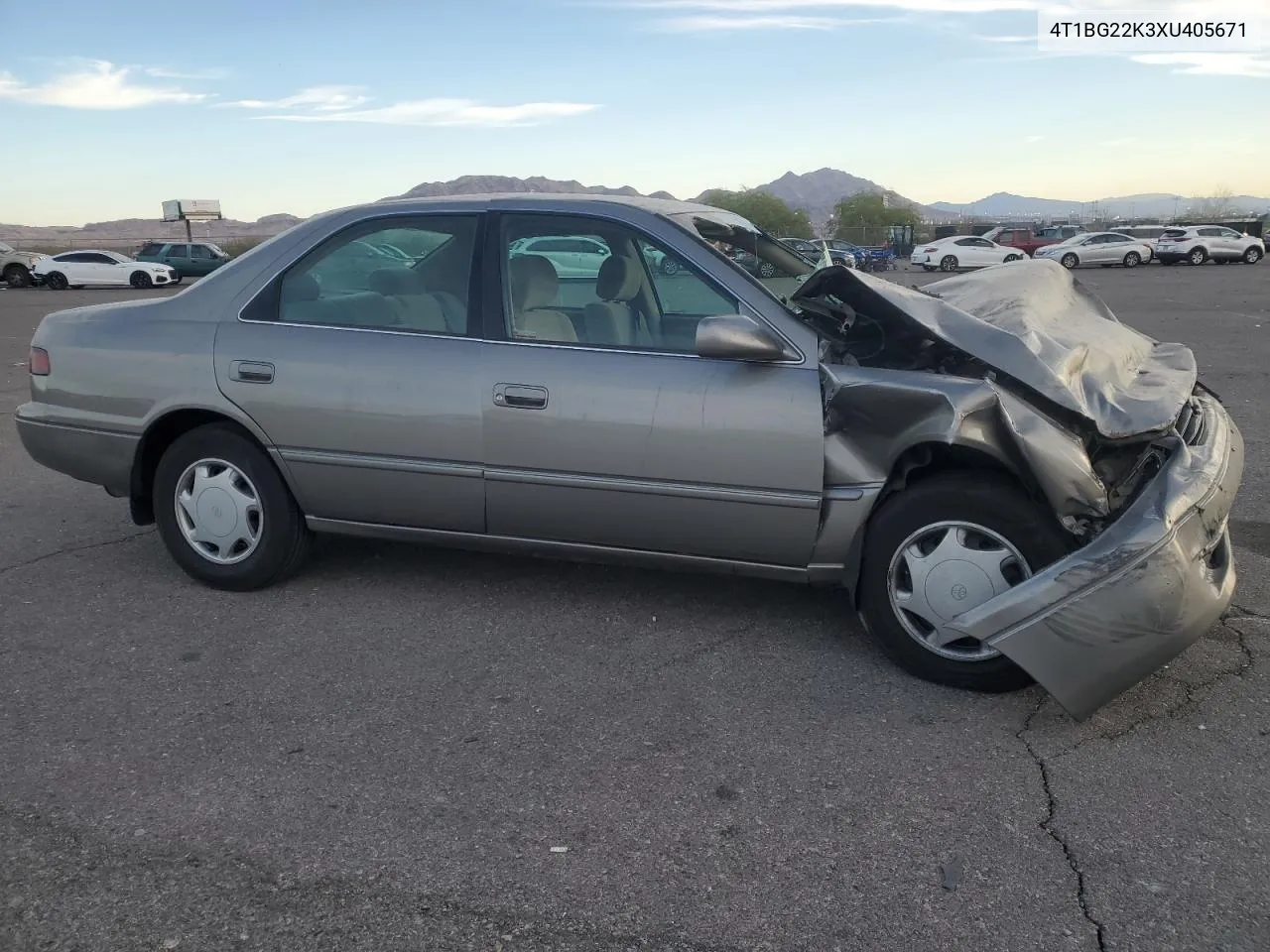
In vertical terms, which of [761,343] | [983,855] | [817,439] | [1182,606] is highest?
[761,343]

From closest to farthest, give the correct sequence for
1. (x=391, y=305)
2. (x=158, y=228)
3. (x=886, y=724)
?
(x=886, y=724), (x=391, y=305), (x=158, y=228)

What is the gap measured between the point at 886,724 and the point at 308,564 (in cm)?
280

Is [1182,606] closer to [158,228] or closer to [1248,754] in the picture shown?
[1248,754]

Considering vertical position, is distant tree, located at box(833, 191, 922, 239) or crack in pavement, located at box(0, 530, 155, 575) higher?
distant tree, located at box(833, 191, 922, 239)

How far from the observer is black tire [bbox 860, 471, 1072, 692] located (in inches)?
141

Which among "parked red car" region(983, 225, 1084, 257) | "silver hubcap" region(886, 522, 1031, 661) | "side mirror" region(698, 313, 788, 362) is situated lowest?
"silver hubcap" region(886, 522, 1031, 661)

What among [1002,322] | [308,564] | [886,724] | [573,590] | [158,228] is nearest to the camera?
[886,724]

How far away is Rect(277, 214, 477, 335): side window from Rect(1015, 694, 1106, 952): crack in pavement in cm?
248

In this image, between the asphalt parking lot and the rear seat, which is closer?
the asphalt parking lot

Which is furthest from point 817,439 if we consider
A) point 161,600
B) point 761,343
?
point 161,600

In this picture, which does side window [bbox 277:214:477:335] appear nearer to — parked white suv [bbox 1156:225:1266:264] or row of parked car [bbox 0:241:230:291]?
row of parked car [bbox 0:241:230:291]

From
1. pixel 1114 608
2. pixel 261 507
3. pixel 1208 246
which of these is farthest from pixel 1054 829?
pixel 1208 246

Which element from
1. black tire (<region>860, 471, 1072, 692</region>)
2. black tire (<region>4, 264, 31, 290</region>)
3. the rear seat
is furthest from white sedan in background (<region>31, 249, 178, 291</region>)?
black tire (<region>860, 471, 1072, 692</region>)

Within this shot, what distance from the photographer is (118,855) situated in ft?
9.14
